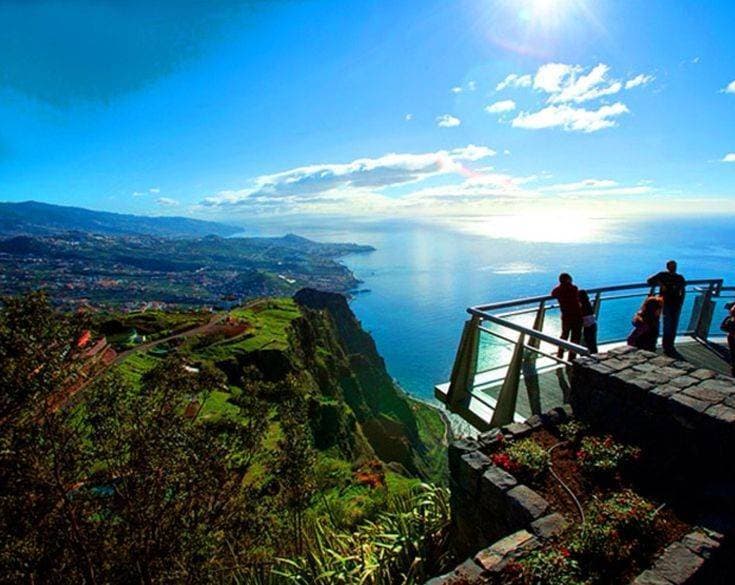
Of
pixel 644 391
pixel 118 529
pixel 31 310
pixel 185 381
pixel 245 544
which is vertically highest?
pixel 31 310

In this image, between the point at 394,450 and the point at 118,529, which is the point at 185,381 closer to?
the point at 118,529

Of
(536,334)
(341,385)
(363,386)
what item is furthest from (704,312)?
(363,386)

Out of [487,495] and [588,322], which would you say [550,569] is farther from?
[588,322]

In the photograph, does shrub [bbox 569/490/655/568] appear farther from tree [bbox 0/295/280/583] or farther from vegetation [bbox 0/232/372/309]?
vegetation [bbox 0/232/372/309]

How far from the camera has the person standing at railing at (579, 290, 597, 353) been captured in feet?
22.9

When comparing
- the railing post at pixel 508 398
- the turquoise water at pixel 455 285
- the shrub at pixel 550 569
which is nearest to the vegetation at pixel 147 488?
the railing post at pixel 508 398

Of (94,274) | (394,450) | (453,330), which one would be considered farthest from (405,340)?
(94,274)

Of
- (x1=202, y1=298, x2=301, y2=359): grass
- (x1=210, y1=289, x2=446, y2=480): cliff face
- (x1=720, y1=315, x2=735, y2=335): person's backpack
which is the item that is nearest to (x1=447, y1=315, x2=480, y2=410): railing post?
(x1=210, y1=289, x2=446, y2=480): cliff face

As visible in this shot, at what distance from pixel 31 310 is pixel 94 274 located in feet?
630

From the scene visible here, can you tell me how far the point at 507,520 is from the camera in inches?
145

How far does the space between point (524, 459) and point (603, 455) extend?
81 cm

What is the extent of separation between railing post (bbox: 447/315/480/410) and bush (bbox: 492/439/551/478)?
185cm

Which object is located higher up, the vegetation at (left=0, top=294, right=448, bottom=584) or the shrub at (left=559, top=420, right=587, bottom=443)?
the shrub at (left=559, top=420, right=587, bottom=443)

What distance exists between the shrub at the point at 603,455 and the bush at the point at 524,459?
38 centimetres
